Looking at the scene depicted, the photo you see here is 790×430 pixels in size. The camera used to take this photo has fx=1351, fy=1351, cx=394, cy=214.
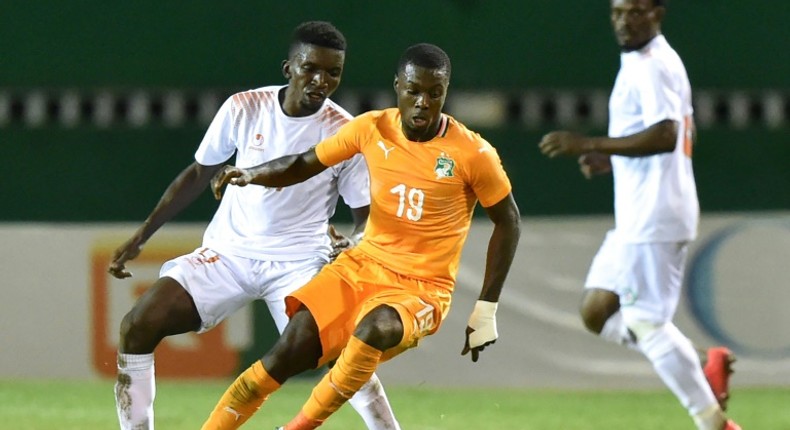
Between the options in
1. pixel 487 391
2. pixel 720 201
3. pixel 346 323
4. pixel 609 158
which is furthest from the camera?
pixel 720 201

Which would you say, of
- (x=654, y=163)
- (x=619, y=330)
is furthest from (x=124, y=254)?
(x=654, y=163)

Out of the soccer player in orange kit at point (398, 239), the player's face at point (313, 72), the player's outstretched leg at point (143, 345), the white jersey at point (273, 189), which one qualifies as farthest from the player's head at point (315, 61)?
the player's outstretched leg at point (143, 345)

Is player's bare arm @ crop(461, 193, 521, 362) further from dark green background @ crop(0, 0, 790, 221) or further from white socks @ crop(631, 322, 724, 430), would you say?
dark green background @ crop(0, 0, 790, 221)

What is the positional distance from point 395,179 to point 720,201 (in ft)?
18.8

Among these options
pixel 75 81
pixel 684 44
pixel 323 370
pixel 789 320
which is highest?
pixel 684 44

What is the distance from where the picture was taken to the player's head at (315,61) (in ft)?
18.8

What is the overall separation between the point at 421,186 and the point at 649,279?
1.14 m

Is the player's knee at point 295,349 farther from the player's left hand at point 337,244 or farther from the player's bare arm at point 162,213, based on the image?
the player's bare arm at point 162,213

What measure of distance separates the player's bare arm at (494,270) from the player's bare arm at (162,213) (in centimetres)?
134

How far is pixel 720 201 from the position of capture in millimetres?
10648

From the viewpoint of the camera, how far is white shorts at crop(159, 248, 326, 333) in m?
5.59

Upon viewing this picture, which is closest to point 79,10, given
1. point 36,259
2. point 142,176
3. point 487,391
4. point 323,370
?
point 142,176

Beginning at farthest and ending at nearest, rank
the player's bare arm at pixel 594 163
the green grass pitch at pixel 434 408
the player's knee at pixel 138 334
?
the green grass pitch at pixel 434 408 < the player's bare arm at pixel 594 163 < the player's knee at pixel 138 334

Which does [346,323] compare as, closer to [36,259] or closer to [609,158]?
[609,158]
